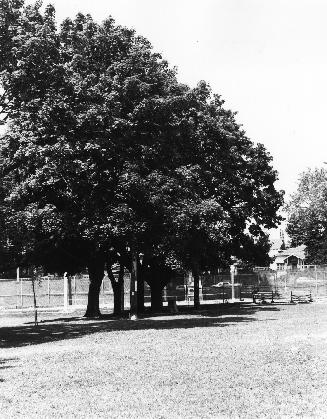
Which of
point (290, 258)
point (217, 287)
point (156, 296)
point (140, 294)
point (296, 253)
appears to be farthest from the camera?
point (290, 258)

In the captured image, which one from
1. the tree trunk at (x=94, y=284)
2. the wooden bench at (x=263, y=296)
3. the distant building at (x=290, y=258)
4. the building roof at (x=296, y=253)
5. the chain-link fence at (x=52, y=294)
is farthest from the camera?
the building roof at (x=296, y=253)

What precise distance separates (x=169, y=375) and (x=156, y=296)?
2882cm

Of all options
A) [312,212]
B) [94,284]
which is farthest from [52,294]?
[312,212]

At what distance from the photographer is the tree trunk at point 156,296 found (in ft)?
131

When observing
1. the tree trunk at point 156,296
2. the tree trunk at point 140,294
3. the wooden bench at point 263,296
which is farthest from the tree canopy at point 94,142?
the wooden bench at point 263,296

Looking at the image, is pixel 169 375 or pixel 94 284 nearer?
pixel 169 375

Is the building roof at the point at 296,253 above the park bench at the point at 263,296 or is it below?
above

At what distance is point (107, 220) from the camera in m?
26.8

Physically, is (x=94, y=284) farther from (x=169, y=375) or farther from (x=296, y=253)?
(x=296, y=253)

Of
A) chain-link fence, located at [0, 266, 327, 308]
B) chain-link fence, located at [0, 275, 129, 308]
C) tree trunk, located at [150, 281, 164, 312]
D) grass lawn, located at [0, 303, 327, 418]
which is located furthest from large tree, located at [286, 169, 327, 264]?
grass lawn, located at [0, 303, 327, 418]

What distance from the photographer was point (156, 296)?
40.6m

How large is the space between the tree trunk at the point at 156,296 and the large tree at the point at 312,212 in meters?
44.1

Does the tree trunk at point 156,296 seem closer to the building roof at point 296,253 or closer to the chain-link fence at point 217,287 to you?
the chain-link fence at point 217,287

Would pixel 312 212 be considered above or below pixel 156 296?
above
